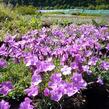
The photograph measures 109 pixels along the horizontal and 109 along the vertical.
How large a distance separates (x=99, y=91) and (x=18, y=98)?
3.09 ft

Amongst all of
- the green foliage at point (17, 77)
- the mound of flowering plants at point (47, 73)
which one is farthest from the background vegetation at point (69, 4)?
the green foliage at point (17, 77)

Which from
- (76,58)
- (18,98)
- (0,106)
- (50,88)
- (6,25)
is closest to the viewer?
(0,106)

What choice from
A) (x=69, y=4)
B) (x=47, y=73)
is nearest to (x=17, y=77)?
(x=47, y=73)

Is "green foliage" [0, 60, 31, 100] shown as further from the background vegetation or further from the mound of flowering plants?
the background vegetation

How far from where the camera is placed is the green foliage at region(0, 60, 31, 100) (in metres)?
3.50

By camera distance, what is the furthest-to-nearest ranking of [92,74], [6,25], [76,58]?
[6,25] < [92,74] < [76,58]

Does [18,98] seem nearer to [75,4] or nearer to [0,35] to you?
[0,35]

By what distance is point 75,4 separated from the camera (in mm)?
50531

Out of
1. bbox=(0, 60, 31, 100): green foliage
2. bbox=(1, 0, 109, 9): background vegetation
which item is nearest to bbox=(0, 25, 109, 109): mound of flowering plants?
bbox=(0, 60, 31, 100): green foliage

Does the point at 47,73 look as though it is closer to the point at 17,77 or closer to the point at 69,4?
the point at 17,77

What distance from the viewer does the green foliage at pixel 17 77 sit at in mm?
3498

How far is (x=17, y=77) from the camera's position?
3.90 metres

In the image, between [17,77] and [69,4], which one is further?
[69,4]

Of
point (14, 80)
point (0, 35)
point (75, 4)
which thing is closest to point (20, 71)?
point (14, 80)
